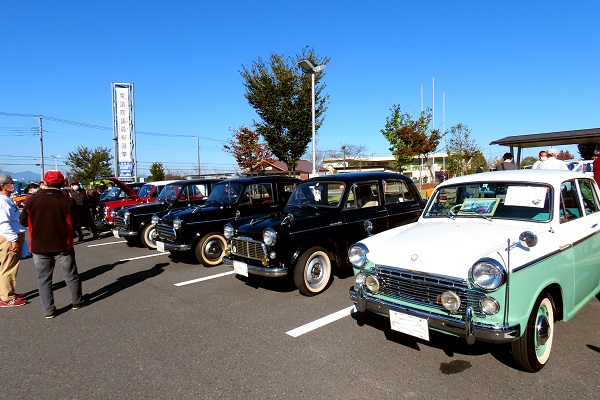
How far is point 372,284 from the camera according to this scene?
11.1ft

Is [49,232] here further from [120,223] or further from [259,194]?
[120,223]

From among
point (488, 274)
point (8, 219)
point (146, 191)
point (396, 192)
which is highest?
point (146, 191)

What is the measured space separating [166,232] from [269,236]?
3342 millimetres

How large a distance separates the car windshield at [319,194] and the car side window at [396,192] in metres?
0.91

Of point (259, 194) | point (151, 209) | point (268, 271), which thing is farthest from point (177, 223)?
point (151, 209)

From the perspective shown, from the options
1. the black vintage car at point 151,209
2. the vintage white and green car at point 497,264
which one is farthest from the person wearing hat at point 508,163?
the black vintage car at point 151,209

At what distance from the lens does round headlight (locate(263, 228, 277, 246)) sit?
16.2ft

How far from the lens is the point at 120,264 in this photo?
7.71 meters

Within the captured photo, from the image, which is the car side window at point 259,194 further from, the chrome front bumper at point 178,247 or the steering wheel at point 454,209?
the steering wheel at point 454,209

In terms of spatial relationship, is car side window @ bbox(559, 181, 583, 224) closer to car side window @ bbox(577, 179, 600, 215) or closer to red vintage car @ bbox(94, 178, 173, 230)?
car side window @ bbox(577, 179, 600, 215)

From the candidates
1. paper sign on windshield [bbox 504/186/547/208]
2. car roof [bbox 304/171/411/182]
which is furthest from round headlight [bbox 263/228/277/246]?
paper sign on windshield [bbox 504/186/547/208]

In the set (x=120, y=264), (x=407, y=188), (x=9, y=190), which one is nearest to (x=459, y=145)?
(x=407, y=188)

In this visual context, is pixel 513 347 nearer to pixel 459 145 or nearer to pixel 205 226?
pixel 205 226

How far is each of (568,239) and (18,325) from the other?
6.11 m
